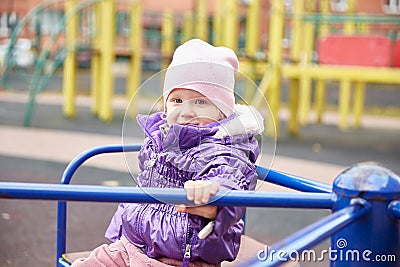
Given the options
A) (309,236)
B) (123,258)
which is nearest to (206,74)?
(123,258)

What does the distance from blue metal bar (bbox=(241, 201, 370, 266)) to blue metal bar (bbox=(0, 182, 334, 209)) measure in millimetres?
67

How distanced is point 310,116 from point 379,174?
9630 mm

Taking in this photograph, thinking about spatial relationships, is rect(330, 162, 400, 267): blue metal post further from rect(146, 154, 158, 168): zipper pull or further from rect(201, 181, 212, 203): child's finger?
rect(146, 154, 158, 168): zipper pull

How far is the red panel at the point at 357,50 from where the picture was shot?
6770 millimetres

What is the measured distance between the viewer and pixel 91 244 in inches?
133

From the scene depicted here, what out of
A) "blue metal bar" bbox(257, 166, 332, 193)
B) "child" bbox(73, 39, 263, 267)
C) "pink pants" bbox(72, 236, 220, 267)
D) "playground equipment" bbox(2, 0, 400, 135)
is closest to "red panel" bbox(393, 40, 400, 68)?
"playground equipment" bbox(2, 0, 400, 135)

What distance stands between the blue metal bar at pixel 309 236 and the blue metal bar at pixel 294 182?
0.32 m

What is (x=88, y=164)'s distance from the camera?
215 inches

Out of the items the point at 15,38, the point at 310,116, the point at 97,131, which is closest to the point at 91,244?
the point at 97,131

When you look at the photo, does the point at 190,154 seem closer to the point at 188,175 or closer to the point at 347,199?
the point at 188,175

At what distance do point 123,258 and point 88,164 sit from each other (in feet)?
12.5

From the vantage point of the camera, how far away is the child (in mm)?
1566

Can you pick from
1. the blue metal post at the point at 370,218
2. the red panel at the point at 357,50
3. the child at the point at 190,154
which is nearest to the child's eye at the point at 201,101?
the child at the point at 190,154

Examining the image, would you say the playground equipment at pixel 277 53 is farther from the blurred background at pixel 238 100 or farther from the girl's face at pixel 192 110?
the girl's face at pixel 192 110
